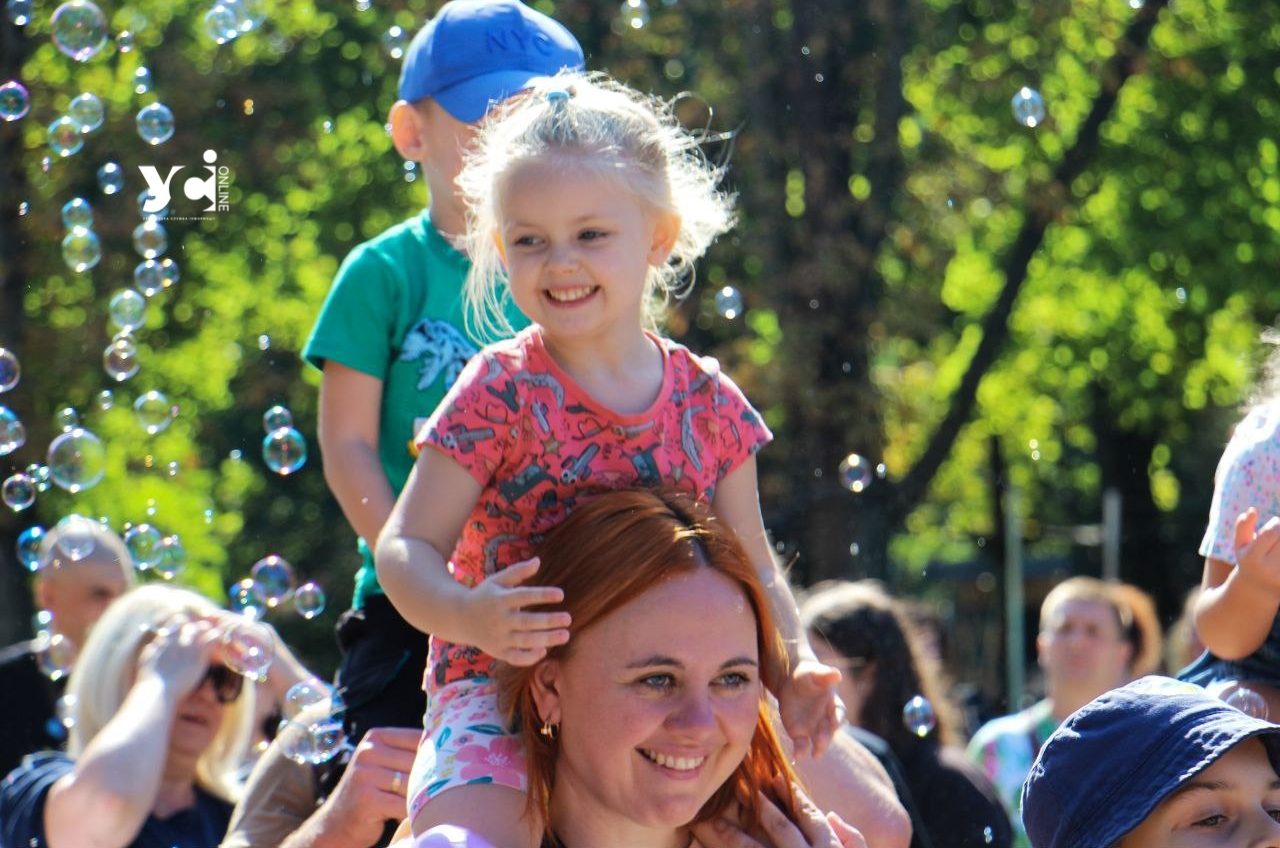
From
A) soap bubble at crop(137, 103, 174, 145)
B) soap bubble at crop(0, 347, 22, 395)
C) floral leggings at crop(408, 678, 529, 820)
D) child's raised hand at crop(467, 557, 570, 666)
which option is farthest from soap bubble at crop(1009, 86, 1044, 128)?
child's raised hand at crop(467, 557, 570, 666)

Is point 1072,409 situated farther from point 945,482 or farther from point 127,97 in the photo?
point 127,97

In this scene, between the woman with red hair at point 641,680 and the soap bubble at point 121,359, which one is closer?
the woman with red hair at point 641,680

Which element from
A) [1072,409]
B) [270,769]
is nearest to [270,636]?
[270,769]

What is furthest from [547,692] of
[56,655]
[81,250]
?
[81,250]

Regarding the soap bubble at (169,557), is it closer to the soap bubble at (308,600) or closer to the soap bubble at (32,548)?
the soap bubble at (308,600)

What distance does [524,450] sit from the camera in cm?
282

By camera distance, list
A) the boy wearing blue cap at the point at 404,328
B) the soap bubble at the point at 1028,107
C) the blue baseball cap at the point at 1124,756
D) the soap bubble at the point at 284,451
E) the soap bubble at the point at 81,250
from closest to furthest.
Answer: the blue baseball cap at the point at 1124,756 → the boy wearing blue cap at the point at 404,328 → the soap bubble at the point at 284,451 → the soap bubble at the point at 81,250 → the soap bubble at the point at 1028,107

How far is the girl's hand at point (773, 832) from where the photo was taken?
2.79m

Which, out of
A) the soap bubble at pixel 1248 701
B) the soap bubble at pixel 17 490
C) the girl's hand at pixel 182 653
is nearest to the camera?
the soap bubble at pixel 1248 701

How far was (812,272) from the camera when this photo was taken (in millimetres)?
10273

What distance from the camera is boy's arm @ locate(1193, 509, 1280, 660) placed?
3.00 m

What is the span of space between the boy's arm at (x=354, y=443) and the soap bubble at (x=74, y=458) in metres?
1.69

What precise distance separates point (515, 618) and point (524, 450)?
1.13ft

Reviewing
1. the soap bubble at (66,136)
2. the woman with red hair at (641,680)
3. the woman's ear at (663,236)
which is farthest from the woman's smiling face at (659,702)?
the soap bubble at (66,136)
